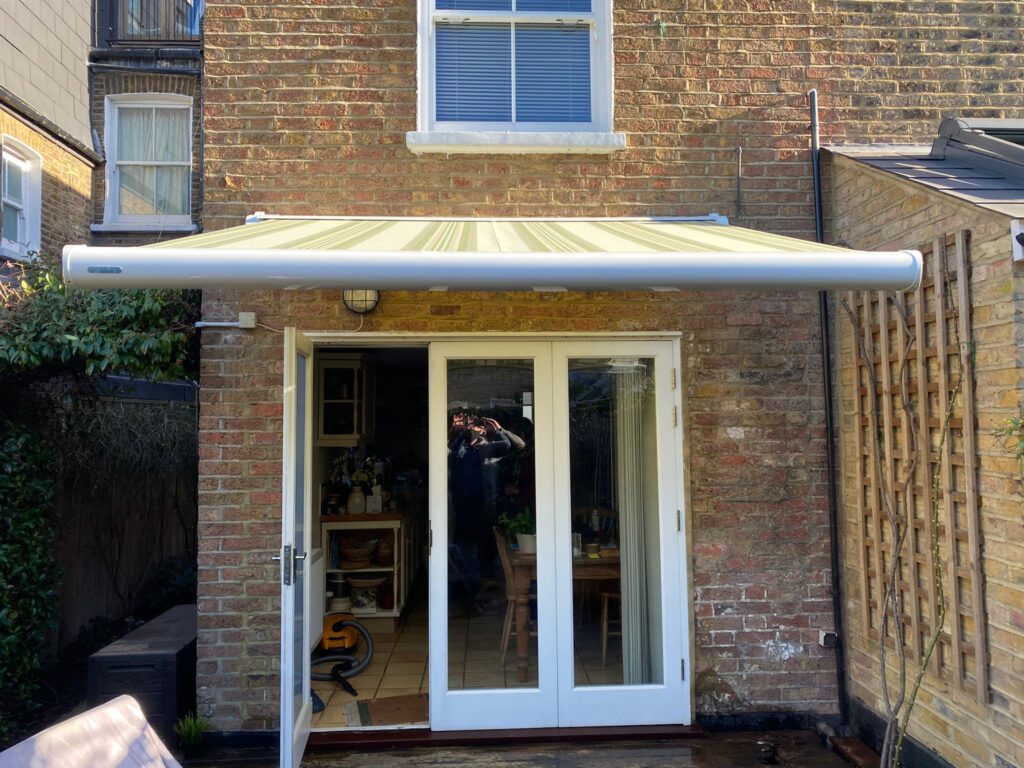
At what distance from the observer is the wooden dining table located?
5613mm

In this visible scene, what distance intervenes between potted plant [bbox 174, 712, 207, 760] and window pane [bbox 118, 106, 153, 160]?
1022cm

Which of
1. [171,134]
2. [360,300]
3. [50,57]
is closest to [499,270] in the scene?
[360,300]

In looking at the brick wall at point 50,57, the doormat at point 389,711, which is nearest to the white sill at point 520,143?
the doormat at point 389,711

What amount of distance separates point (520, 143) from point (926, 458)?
3.52 meters

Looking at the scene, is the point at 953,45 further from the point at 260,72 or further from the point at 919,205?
the point at 260,72

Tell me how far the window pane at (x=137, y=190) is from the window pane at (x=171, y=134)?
0.38 m

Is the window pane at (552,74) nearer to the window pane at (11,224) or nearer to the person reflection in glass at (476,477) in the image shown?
the person reflection in glass at (476,477)

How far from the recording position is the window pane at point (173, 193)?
1221cm

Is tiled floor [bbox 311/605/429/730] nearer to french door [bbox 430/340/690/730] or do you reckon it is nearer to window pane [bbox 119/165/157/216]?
french door [bbox 430/340/690/730]

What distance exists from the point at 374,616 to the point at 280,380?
3.76 meters

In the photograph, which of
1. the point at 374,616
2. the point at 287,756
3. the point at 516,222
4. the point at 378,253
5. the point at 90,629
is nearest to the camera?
the point at 378,253

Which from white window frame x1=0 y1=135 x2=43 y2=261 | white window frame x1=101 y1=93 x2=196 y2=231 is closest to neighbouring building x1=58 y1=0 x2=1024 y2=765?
white window frame x1=0 y1=135 x2=43 y2=261

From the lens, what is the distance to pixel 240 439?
5.47 meters

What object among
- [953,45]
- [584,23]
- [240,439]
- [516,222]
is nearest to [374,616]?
[240,439]
